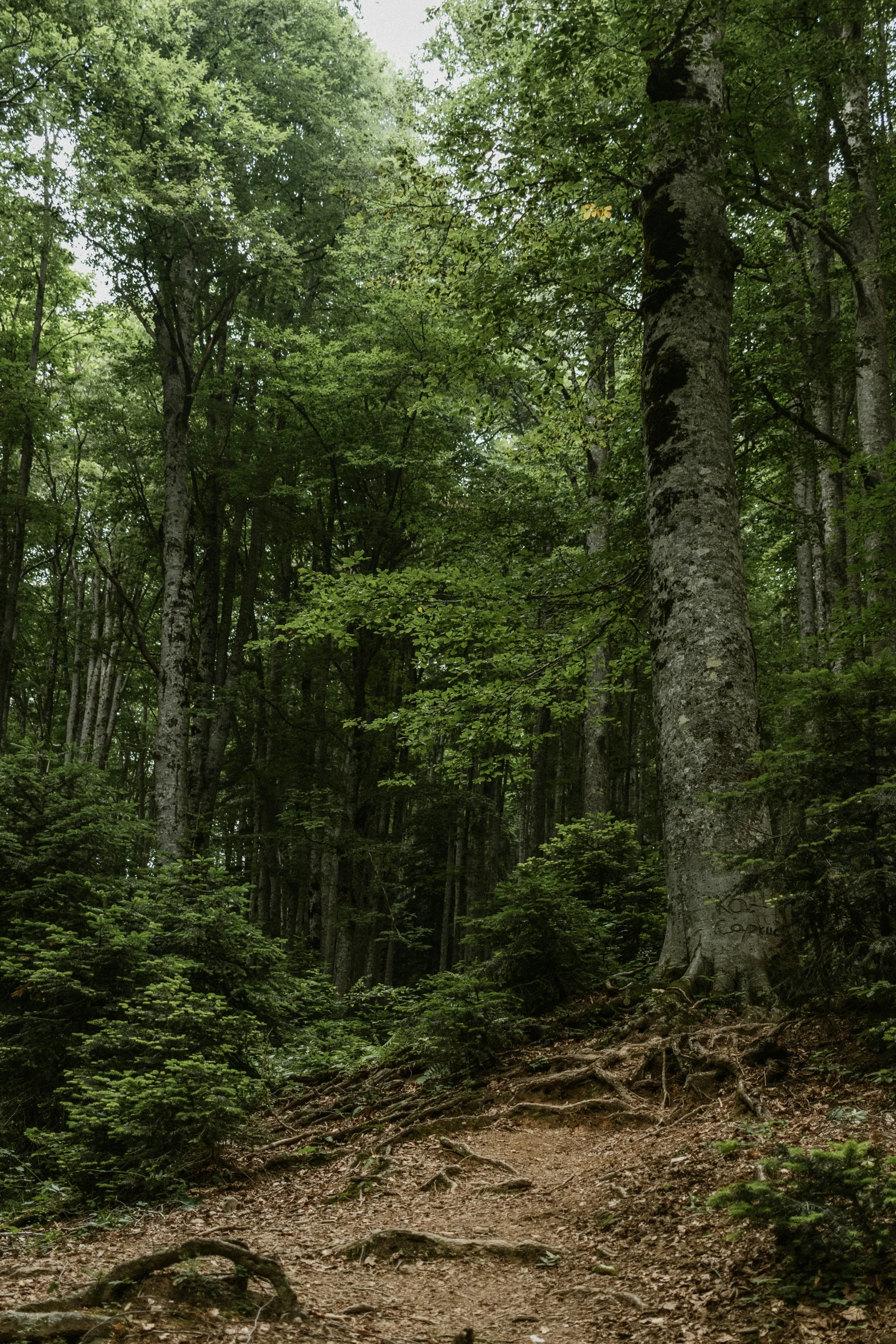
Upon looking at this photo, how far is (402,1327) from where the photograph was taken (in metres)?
3.10

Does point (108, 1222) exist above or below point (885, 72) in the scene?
below

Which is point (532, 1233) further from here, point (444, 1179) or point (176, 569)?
point (176, 569)

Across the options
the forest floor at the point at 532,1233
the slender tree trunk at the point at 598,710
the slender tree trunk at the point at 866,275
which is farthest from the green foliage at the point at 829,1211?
the slender tree trunk at the point at 598,710

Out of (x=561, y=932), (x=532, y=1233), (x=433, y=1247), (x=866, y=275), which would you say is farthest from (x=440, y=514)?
(x=433, y=1247)

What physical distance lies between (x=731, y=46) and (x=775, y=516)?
8107 mm

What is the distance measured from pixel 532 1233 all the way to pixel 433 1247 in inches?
19.7

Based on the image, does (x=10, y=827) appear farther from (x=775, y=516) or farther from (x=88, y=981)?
A: (x=775, y=516)

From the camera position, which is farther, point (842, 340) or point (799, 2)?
point (842, 340)

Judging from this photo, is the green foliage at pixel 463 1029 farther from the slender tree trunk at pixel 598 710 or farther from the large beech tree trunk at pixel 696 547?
the slender tree trunk at pixel 598 710

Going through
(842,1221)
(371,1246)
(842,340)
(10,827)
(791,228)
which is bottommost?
(371,1246)

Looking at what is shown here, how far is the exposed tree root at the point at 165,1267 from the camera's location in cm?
273

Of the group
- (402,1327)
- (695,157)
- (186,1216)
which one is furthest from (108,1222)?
(695,157)

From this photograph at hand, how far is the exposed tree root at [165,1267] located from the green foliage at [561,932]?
185 inches

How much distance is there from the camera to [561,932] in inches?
304
